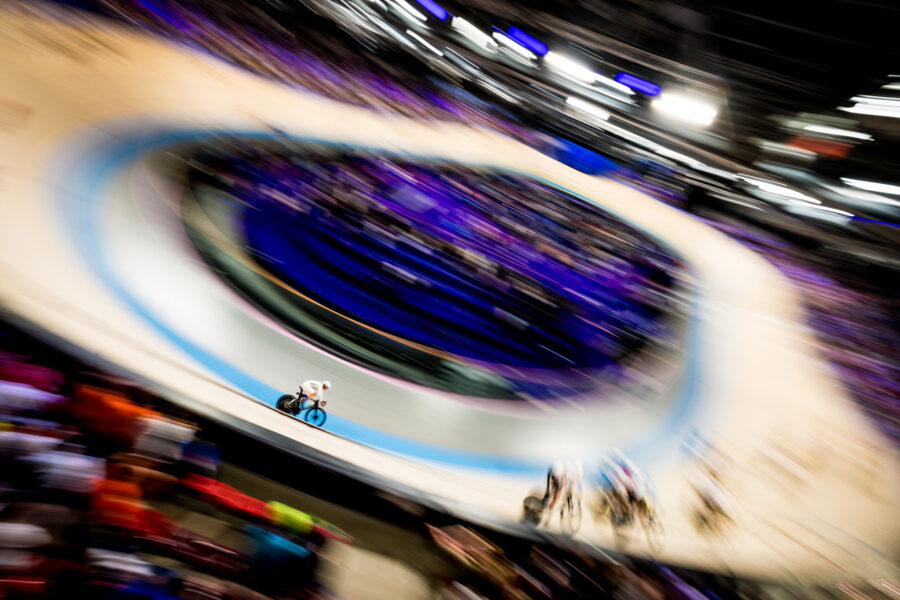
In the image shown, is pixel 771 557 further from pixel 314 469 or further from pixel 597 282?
pixel 597 282

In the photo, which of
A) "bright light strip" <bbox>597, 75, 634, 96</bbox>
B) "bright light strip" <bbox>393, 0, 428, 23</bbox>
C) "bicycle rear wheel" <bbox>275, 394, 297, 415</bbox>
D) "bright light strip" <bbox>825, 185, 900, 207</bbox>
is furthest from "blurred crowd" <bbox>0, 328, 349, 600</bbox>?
"bright light strip" <bbox>825, 185, 900, 207</bbox>

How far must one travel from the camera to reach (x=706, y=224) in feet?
16.3

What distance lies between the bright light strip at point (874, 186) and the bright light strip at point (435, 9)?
5590mm

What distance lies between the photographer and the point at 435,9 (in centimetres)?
568

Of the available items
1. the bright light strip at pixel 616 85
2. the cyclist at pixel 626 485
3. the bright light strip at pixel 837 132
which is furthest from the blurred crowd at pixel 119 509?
the bright light strip at pixel 837 132

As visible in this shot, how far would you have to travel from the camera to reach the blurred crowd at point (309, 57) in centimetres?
305

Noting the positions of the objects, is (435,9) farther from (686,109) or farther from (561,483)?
(561,483)

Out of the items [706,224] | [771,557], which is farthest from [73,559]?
[706,224]

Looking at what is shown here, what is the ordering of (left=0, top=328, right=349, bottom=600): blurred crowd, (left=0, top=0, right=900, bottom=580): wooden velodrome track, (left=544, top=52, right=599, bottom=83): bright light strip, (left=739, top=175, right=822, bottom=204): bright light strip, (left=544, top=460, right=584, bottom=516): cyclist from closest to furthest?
(left=0, top=328, right=349, bottom=600): blurred crowd, (left=0, top=0, right=900, bottom=580): wooden velodrome track, (left=544, top=460, right=584, bottom=516): cyclist, (left=739, top=175, right=822, bottom=204): bright light strip, (left=544, top=52, right=599, bottom=83): bright light strip

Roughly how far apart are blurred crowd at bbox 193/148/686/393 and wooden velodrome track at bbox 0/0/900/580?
313mm

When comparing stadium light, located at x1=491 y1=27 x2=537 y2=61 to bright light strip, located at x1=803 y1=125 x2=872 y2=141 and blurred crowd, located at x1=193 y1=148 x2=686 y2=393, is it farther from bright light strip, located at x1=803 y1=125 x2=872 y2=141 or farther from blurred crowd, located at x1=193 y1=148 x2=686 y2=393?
bright light strip, located at x1=803 y1=125 x2=872 y2=141

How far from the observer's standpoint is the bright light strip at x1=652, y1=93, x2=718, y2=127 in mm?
7047

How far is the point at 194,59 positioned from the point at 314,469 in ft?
9.08

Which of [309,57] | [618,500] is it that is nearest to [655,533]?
[618,500]
